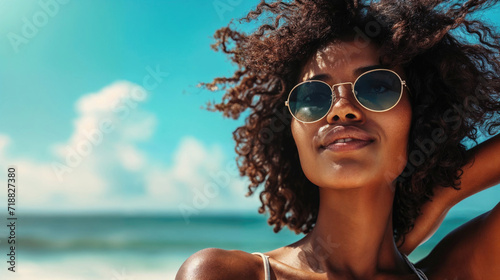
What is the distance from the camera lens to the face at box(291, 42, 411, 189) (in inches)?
86.4

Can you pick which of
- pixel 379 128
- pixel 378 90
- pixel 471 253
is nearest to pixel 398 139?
pixel 379 128

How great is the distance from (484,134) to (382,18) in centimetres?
91

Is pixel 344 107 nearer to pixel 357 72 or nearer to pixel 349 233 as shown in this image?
pixel 357 72

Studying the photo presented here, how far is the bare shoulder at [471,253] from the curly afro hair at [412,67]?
0.77ft

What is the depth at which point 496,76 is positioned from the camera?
2.65m

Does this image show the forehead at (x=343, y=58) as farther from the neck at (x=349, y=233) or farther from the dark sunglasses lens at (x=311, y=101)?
the neck at (x=349, y=233)

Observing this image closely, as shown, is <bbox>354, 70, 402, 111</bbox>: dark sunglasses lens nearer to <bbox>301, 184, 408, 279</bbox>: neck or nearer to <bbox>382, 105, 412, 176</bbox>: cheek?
<bbox>382, 105, 412, 176</bbox>: cheek

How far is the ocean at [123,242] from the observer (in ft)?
36.7

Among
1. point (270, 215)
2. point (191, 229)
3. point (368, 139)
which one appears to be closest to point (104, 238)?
point (191, 229)

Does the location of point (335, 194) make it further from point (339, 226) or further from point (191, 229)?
point (191, 229)

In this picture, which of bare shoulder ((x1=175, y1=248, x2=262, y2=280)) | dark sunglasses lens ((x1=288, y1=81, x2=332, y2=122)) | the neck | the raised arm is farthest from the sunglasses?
bare shoulder ((x1=175, y1=248, x2=262, y2=280))

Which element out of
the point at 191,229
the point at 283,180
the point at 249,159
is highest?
the point at 191,229

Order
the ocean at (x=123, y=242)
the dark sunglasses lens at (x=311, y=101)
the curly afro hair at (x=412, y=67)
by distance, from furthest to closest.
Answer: the ocean at (x=123, y=242) < the curly afro hair at (x=412, y=67) < the dark sunglasses lens at (x=311, y=101)

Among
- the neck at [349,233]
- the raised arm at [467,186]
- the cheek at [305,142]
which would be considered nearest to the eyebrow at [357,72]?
the cheek at [305,142]
